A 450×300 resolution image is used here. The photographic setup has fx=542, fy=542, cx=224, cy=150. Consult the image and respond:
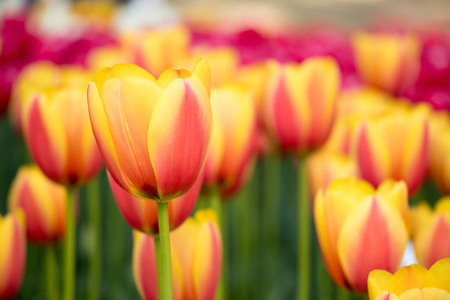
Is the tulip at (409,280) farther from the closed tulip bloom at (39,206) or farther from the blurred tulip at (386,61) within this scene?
the blurred tulip at (386,61)

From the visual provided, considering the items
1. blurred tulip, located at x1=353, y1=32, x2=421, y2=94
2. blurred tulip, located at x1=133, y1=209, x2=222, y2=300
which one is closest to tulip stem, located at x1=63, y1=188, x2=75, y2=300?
blurred tulip, located at x1=133, y1=209, x2=222, y2=300

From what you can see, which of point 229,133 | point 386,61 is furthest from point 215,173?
point 386,61

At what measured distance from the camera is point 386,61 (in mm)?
1138

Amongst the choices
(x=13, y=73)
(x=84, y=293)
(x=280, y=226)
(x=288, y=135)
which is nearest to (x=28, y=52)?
(x=13, y=73)

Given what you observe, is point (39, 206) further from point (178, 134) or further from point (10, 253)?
point (178, 134)

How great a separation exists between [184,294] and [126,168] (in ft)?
0.46

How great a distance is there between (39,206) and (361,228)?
417mm

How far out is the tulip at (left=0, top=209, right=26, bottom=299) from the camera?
21.1 inches

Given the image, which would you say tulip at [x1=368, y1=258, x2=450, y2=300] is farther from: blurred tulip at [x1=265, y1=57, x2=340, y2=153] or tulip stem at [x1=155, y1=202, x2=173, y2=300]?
blurred tulip at [x1=265, y1=57, x2=340, y2=153]

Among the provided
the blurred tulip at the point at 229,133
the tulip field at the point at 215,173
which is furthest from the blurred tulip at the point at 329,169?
the blurred tulip at the point at 229,133

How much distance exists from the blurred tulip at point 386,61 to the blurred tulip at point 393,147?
59 cm

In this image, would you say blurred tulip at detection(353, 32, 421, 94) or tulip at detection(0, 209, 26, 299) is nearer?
tulip at detection(0, 209, 26, 299)

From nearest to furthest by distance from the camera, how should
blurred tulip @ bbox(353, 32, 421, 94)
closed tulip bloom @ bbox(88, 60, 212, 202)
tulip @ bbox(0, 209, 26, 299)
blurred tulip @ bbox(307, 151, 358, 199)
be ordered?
1. closed tulip bloom @ bbox(88, 60, 212, 202)
2. tulip @ bbox(0, 209, 26, 299)
3. blurred tulip @ bbox(307, 151, 358, 199)
4. blurred tulip @ bbox(353, 32, 421, 94)

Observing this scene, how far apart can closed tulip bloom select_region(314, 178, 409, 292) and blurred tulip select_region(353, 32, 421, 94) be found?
0.73m
